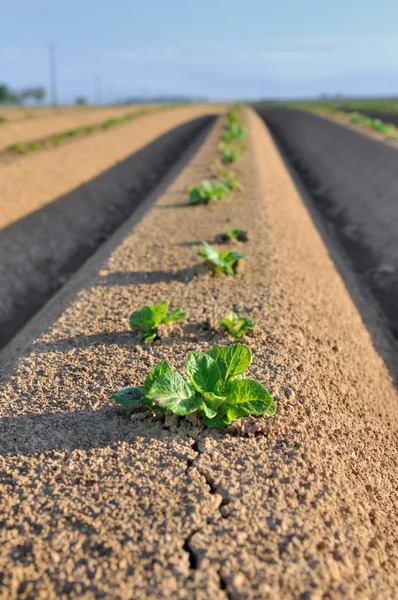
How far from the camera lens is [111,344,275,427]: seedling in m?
3.09

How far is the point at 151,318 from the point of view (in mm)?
4191

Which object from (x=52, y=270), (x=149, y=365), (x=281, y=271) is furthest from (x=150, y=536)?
(x=52, y=270)

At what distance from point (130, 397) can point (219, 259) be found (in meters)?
2.72

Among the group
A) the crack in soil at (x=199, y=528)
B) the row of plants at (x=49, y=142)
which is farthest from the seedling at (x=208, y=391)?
the row of plants at (x=49, y=142)

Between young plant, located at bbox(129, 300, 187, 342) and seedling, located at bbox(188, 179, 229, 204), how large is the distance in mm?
4892

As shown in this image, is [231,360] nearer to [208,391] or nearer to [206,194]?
[208,391]

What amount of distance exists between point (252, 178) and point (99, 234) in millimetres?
3445

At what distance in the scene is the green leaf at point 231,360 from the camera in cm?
326

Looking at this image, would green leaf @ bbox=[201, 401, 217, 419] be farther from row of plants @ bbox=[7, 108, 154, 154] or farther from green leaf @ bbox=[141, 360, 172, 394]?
row of plants @ bbox=[7, 108, 154, 154]

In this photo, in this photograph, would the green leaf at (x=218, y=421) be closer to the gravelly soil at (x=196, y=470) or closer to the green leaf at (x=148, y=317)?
the gravelly soil at (x=196, y=470)

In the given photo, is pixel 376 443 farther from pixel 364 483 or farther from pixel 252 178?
pixel 252 178

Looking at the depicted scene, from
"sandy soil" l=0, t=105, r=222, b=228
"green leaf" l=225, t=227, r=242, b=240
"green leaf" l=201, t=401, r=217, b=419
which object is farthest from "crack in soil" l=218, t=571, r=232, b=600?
"sandy soil" l=0, t=105, r=222, b=228

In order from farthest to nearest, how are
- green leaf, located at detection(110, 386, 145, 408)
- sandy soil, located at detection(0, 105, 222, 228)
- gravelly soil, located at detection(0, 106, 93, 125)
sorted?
gravelly soil, located at detection(0, 106, 93, 125)
sandy soil, located at detection(0, 105, 222, 228)
green leaf, located at detection(110, 386, 145, 408)

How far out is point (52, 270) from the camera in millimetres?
8281
